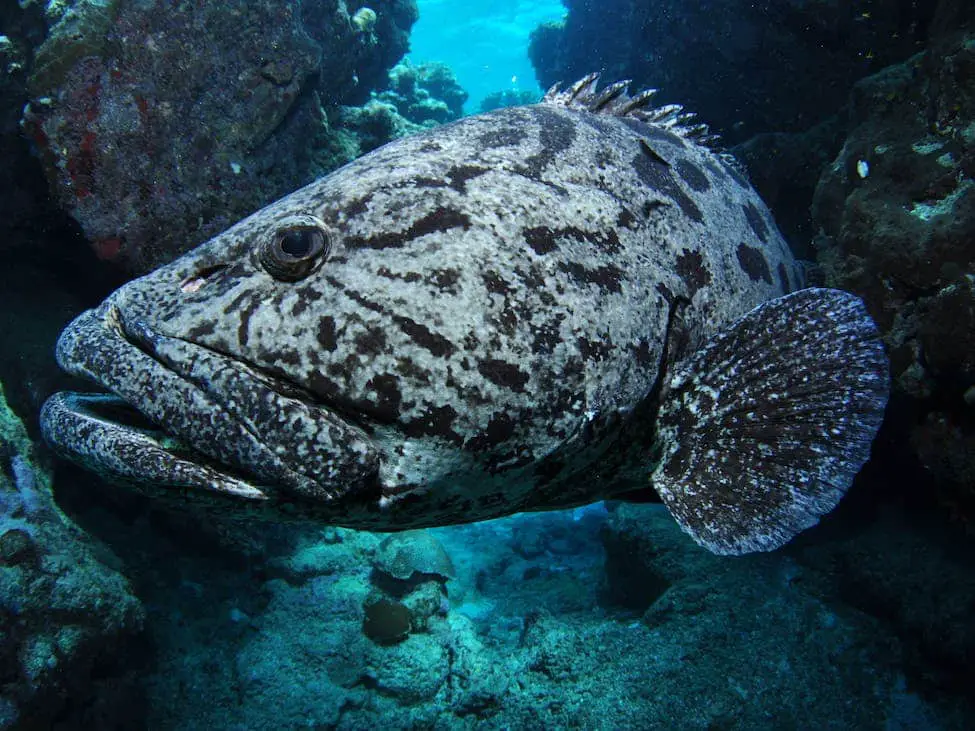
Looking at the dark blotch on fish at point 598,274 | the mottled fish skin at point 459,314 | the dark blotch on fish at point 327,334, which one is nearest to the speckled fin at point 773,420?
the mottled fish skin at point 459,314

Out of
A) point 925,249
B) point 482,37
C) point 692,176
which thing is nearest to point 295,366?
point 692,176

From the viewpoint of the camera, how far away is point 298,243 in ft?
8.12

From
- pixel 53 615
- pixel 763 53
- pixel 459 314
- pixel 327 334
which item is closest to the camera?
pixel 327 334

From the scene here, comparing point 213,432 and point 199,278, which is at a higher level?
point 199,278

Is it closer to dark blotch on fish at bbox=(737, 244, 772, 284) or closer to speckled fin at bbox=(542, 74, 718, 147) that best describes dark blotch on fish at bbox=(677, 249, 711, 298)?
dark blotch on fish at bbox=(737, 244, 772, 284)

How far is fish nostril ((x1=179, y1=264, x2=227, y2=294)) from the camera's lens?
2525mm

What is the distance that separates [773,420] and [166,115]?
5.94 meters

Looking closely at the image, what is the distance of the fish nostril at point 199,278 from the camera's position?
8.29ft

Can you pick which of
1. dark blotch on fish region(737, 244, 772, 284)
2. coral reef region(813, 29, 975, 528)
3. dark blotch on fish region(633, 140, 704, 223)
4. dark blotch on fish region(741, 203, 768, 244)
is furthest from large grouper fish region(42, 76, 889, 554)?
coral reef region(813, 29, 975, 528)

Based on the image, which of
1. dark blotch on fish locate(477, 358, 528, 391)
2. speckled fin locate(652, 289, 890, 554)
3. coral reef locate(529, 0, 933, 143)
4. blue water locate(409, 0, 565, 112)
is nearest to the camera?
dark blotch on fish locate(477, 358, 528, 391)

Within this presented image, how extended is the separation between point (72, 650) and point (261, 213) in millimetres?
4737

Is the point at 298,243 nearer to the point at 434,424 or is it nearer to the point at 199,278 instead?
the point at 199,278

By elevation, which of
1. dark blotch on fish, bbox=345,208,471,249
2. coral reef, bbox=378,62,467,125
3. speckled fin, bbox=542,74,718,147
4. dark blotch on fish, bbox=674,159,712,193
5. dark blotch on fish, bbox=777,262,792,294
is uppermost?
coral reef, bbox=378,62,467,125

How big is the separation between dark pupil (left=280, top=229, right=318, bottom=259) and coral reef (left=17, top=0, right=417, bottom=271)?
357 cm
